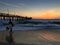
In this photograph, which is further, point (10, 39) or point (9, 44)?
point (10, 39)

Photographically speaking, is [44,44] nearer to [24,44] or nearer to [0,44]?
[24,44]

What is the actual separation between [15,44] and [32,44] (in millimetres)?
1230

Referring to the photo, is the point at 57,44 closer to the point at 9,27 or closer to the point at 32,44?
the point at 32,44

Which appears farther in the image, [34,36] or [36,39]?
[34,36]

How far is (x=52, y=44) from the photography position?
444 inches

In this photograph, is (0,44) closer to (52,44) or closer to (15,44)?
(15,44)

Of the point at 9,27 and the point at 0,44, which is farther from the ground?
the point at 9,27

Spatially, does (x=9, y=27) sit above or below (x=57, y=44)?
above

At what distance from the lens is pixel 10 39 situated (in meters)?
11.7

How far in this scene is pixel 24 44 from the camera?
11039 millimetres

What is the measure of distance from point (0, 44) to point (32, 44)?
228 cm

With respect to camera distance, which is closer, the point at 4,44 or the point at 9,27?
the point at 4,44

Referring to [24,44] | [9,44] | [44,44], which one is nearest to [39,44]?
[44,44]

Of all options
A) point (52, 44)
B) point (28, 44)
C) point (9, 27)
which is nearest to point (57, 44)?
point (52, 44)
